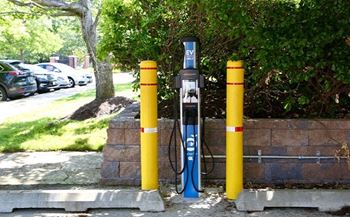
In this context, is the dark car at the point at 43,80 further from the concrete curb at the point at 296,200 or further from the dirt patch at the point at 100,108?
the concrete curb at the point at 296,200

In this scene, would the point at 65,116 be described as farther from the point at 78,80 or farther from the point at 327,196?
the point at 78,80

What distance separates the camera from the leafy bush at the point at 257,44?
214 inches

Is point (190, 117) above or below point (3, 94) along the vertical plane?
above

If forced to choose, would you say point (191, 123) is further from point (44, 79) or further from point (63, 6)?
point (44, 79)

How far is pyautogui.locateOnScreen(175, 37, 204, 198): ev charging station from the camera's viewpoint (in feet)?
17.8

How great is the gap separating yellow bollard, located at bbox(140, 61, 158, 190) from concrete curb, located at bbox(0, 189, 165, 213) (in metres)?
0.24

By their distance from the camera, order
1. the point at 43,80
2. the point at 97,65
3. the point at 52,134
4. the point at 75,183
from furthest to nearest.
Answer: the point at 43,80 < the point at 97,65 < the point at 52,134 < the point at 75,183

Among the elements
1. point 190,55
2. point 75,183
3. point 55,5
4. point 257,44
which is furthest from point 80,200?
point 55,5

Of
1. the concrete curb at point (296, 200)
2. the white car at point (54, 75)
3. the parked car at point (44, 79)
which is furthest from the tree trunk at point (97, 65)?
the white car at point (54, 75)

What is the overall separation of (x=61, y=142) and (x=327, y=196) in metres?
5.03

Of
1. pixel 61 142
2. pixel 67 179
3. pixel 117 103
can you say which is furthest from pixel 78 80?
pixel 67 179

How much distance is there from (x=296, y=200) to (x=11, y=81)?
53.5 ft

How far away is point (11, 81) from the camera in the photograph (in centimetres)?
1958

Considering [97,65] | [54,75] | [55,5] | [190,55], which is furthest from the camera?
[54,75]
